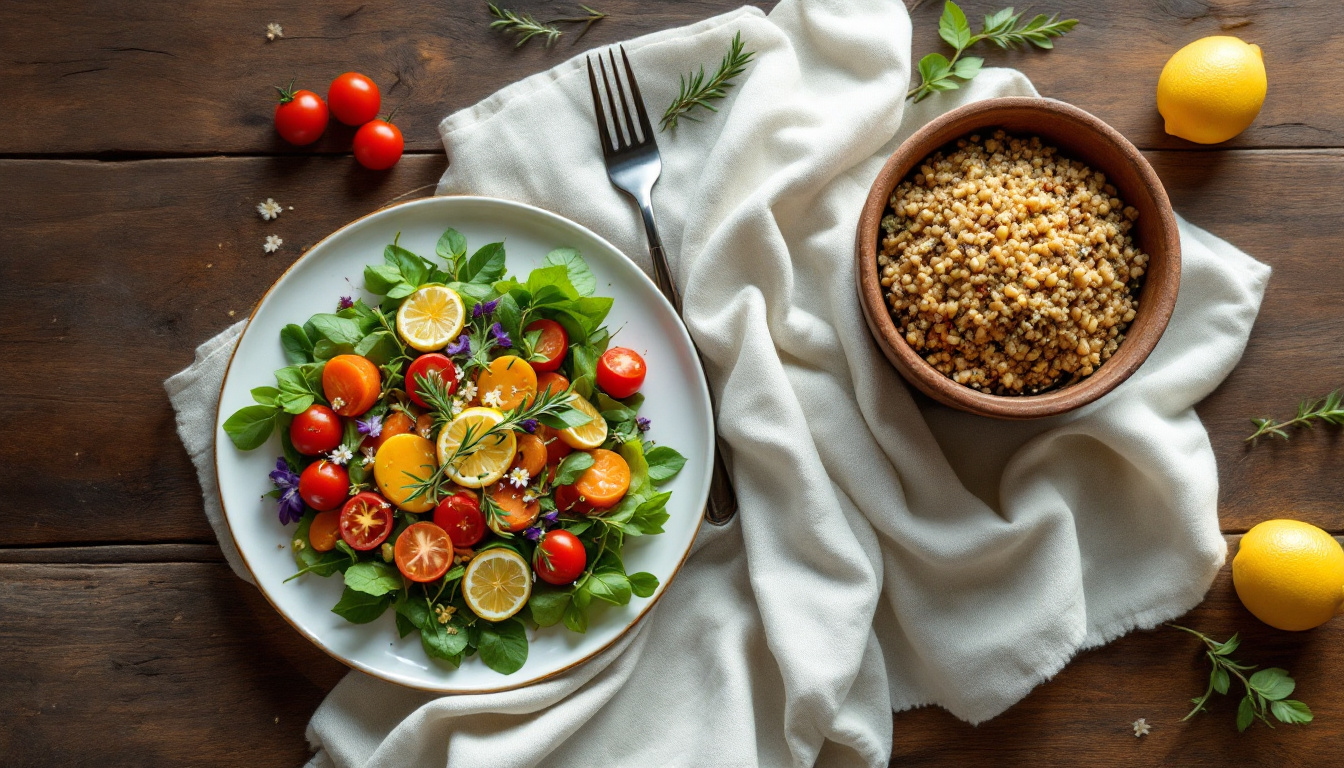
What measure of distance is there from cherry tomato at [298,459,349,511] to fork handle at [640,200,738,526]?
698mm

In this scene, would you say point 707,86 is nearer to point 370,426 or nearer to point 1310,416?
point 370,426

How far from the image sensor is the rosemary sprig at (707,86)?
5.43 ft

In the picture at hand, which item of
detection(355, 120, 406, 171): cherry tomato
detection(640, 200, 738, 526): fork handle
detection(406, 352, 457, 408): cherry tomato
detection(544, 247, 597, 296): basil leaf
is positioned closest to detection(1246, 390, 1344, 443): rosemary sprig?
detection(640, 200, 738, 526): fork handle

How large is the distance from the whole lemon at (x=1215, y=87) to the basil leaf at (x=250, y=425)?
6.02 feet

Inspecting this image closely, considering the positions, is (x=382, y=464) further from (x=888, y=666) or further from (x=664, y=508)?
(x=888, y=666)

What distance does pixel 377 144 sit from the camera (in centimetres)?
165

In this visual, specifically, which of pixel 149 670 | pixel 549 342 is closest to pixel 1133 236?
pixel 549 342

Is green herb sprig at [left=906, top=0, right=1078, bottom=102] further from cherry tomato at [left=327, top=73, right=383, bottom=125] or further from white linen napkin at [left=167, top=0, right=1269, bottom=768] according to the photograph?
cherry tomato at [left=327, top=73, right=383, bottom=125]

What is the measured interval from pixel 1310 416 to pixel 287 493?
2029 mm

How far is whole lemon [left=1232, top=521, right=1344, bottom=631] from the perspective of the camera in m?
1.55

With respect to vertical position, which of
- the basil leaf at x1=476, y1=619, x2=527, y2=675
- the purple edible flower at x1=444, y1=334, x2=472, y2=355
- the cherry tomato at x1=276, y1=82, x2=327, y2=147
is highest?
the cherry tomato at x1=276, y1=82, x2=327, y2=147

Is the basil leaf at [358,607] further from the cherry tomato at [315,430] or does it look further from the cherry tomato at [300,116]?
the cherry tomato at [300,116]

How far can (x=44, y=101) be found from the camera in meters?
1.72

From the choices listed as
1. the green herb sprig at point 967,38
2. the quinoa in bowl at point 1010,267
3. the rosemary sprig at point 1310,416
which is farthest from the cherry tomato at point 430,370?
the rosemary sprig at point 1310,416
